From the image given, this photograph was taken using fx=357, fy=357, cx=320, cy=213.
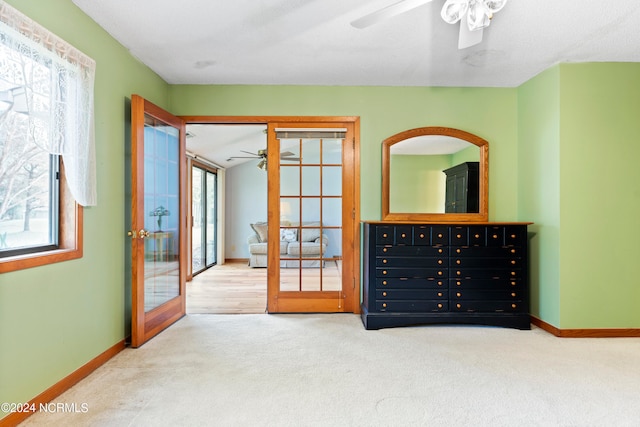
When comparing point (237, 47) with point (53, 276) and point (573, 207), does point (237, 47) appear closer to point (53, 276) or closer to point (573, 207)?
point (53, 276)

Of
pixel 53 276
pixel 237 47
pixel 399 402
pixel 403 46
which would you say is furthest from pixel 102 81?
pixel 399 402

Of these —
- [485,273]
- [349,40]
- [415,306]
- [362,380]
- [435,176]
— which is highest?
[349,40]

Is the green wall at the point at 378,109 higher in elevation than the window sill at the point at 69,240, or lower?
higher

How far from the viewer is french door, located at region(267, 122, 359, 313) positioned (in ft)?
12.4

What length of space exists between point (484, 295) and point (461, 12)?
2.43 metres

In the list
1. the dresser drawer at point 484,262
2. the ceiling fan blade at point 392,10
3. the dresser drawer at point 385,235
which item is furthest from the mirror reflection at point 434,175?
the ceiling fan blade at point 392,10

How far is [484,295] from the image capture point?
331 centimetres

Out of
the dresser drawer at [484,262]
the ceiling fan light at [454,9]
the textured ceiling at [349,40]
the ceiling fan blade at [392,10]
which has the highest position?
the textured ceiling at [349,40]

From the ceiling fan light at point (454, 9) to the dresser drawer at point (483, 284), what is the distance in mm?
2218

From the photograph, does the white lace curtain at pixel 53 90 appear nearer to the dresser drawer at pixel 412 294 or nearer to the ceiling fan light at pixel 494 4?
the ceiling fan light at pixel 494 4

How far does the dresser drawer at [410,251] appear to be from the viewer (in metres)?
3.32

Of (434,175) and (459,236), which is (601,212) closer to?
(459,236)

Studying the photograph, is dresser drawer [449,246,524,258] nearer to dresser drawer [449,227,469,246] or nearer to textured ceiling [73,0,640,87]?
dresser drawer [449,227,469,246]

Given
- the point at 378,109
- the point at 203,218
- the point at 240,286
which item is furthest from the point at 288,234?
the point at 203,218
